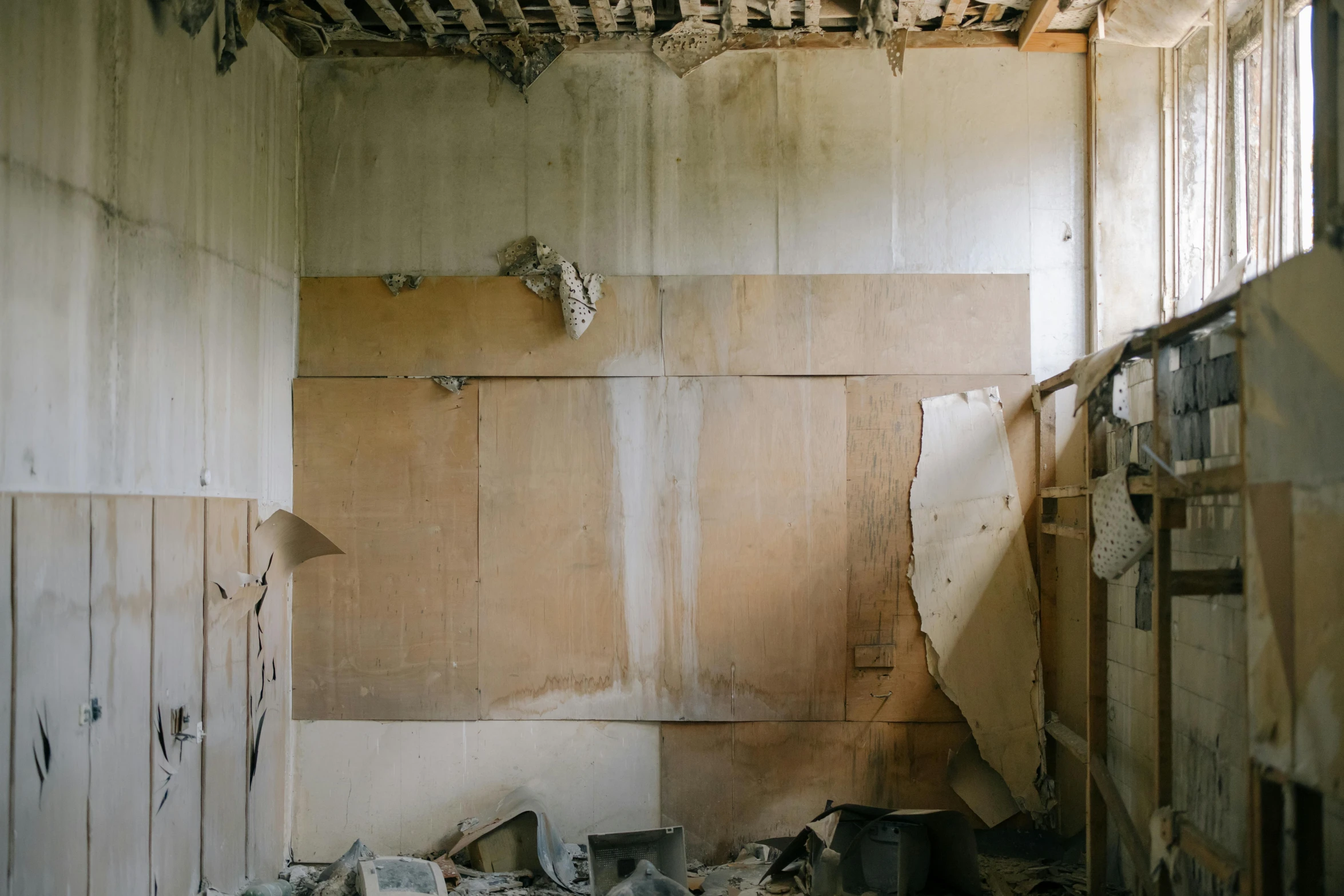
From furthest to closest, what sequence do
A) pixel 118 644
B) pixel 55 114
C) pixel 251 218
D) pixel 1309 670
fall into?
pixel 251 218
pixel 118 644
pixel 55 114
pixel 1309 670

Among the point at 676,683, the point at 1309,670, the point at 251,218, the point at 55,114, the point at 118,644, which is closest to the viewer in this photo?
the point at 1309,670

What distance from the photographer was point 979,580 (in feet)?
13.3

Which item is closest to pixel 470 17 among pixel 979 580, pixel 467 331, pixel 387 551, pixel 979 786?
pixel 467 331

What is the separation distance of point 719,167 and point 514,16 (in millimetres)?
1050

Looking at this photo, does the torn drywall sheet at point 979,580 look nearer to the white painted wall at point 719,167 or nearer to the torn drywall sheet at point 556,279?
the white painted wall at point 719,167

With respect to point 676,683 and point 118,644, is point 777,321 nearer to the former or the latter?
point 676,683

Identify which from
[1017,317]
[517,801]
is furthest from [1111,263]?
[517,801]

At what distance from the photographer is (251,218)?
3.86 metres

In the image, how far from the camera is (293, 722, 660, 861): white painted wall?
4113 millimetres

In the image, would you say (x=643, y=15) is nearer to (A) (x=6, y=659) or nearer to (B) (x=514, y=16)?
(B) (x=514, y=16)

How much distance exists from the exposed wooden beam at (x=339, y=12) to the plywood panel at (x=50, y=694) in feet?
7.63

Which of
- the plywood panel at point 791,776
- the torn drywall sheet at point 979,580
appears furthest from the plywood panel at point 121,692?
the torn drywall sheet at point 979,580

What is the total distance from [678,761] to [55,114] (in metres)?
3.16

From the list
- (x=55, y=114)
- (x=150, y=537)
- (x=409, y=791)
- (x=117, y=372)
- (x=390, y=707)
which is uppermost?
(x=55, y=114)
